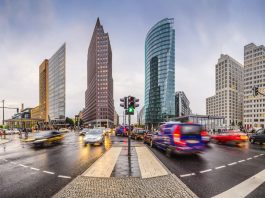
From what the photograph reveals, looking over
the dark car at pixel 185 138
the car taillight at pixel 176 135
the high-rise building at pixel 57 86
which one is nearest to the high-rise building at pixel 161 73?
the high-rise building at pixel 57 86

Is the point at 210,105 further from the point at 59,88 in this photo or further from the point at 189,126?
the point at 189,126

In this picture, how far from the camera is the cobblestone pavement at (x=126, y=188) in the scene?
16.1 feet

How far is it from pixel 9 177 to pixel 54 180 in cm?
173

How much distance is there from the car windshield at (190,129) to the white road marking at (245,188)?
4222 mm

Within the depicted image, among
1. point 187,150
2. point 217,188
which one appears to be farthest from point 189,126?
point 217,188

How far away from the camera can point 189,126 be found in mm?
10977

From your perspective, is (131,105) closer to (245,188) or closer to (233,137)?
(245,188)

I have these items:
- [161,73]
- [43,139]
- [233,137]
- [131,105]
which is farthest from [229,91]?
[131,105]

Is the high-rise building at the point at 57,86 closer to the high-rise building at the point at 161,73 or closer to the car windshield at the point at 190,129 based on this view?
the high-rise building at the point at 161,73

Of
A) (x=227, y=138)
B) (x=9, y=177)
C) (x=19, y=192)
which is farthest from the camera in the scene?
(x=227, y=138)

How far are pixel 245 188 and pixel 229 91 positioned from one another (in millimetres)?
170990

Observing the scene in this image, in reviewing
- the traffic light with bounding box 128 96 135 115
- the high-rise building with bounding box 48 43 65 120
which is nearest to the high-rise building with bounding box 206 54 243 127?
the high-rise building with bounding box 48 43 65 120

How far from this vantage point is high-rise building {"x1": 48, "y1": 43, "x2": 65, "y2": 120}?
136m

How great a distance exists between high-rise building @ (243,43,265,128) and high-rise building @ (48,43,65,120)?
392 ft
